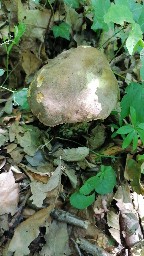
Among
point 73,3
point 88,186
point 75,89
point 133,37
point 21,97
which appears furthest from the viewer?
point 73,3

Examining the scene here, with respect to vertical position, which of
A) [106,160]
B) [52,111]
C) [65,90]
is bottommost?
[106,160]

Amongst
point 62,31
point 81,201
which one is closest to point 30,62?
point 62,31

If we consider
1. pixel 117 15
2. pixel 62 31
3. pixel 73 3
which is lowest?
pixel 62 31

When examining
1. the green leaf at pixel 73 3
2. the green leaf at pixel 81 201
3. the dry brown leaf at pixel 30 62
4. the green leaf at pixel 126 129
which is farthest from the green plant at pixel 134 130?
the green leaf at pixel 73 3

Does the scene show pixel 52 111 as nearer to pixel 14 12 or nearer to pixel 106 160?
pixel 106 160

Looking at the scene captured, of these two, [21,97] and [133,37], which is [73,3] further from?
[133,37]

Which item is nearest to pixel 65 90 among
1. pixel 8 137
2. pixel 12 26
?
pixel 8 137
